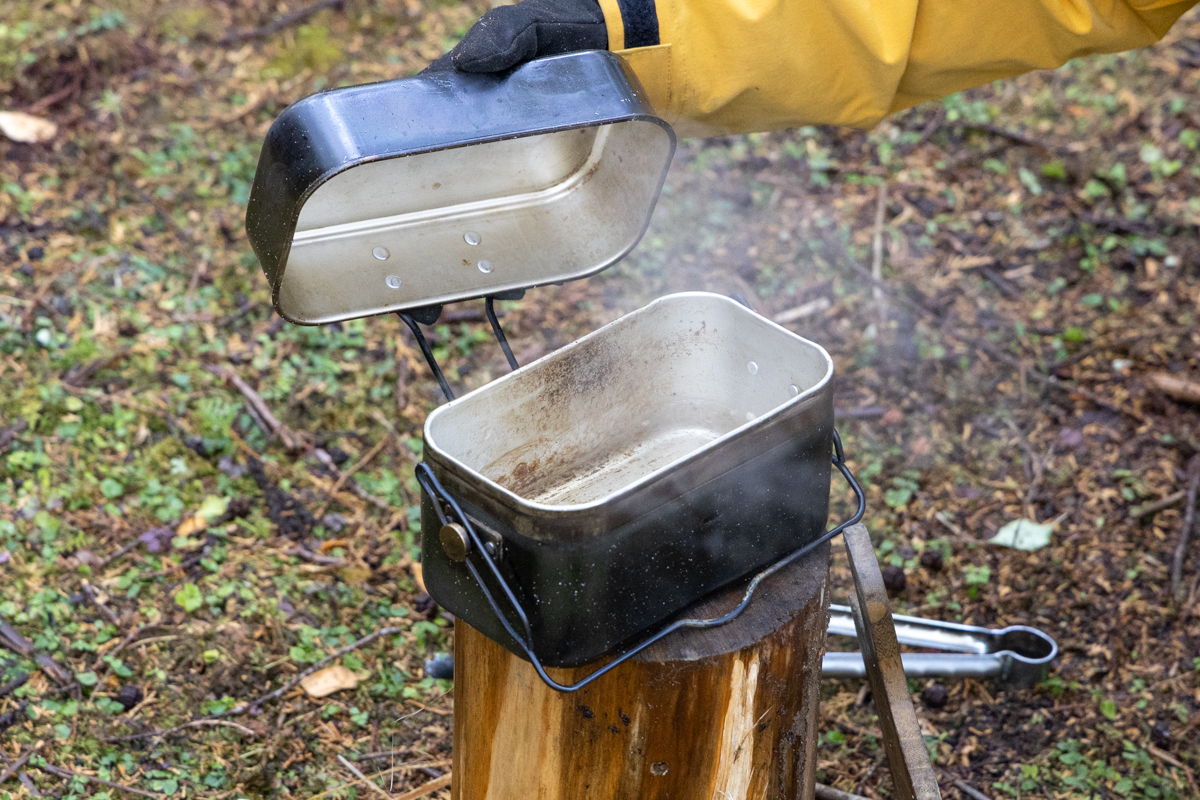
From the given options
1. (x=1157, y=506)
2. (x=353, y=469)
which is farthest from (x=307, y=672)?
(x=1157, y=506)

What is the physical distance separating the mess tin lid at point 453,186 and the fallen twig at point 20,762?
1276 millimetres

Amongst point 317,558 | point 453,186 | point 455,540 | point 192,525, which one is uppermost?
point 453,186

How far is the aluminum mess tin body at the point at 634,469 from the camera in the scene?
173cm

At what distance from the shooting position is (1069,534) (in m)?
3.32

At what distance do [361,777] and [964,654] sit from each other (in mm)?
1673

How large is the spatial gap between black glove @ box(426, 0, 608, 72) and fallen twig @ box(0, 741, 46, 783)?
1.88 m

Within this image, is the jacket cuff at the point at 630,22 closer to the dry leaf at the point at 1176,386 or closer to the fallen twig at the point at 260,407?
the fallen twig at the point at 260,407

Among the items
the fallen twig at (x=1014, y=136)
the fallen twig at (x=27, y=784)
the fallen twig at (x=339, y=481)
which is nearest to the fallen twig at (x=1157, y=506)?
the fallen twig at (x=1014, y=136)

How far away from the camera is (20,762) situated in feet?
7.89

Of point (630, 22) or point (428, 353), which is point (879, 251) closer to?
point (630, 22)

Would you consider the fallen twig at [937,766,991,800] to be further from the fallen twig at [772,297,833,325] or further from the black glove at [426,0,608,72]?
the black glove at [426,0,608,72]

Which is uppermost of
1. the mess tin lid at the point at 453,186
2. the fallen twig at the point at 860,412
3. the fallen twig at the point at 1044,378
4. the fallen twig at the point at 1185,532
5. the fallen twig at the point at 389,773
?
the mess tin lid at the point at 453,186

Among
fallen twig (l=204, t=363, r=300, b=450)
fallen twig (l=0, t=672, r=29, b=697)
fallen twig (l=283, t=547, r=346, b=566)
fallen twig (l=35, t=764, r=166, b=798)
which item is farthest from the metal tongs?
fallen twig (l=0, t=672, r=29, b=697)

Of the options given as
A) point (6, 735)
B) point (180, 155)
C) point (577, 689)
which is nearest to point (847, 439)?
point (577, 689)
